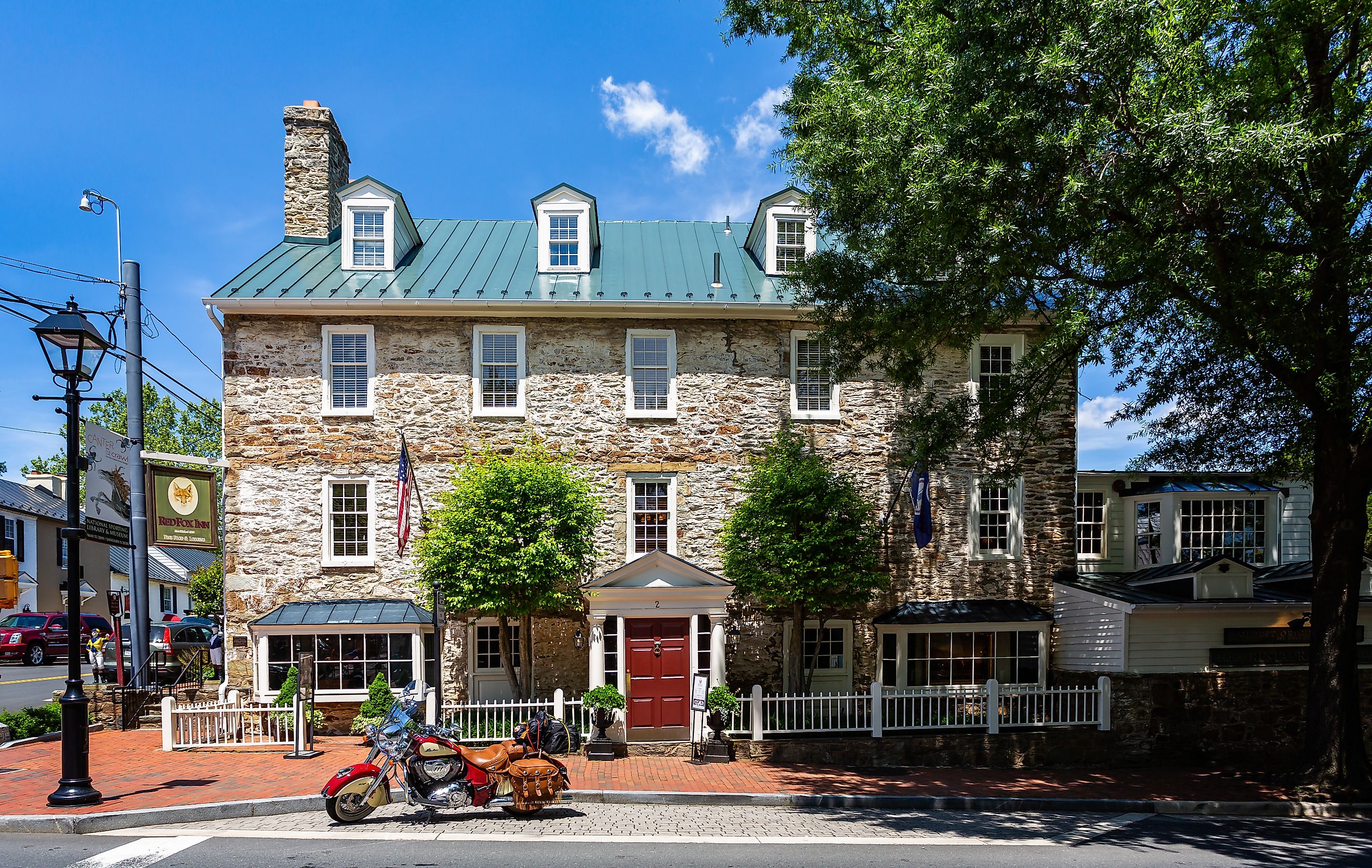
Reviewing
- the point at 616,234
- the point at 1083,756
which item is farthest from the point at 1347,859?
the point at 616,234

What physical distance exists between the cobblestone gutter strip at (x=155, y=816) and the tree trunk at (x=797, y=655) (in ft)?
28.7

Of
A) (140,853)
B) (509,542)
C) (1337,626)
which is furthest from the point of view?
(509,542)

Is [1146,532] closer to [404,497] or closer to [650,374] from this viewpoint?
[650,374]

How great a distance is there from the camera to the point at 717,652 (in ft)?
50.8

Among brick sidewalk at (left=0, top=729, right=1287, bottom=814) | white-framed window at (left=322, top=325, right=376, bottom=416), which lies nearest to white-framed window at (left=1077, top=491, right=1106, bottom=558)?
brick sidewalk at (left=0, top=729, right=1287, bottom=814)

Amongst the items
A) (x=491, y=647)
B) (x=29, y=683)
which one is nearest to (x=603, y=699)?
(x=491, y=647)

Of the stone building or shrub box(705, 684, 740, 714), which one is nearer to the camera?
shrub box(705, 684, 740, 714)

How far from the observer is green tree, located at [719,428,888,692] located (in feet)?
51.7

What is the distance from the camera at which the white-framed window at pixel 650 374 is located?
17469 millimetres

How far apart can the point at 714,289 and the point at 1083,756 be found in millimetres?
10689

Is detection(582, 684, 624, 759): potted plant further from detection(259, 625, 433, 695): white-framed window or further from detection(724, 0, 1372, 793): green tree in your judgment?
detection(724, 0, 1372, 793): green tree

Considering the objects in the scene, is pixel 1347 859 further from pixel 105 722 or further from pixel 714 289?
pixel 105 722

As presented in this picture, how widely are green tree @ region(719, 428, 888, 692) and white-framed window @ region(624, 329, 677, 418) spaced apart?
2403 mm

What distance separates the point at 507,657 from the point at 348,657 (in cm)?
293
